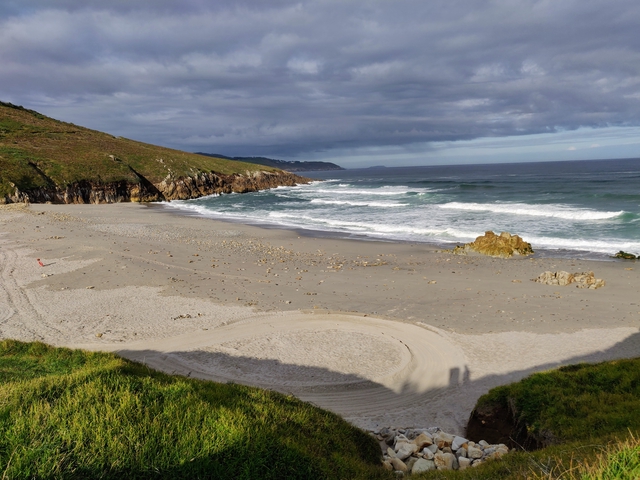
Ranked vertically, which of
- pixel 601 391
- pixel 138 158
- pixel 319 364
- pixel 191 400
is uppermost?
pixel 138 158

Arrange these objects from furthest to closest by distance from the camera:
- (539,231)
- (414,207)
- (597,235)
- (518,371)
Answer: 1. (414,207)
2. (539,231)
3. (597,235)
4. (518,371)

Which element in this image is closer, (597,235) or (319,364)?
(319,364)

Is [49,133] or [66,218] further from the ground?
[49,133]

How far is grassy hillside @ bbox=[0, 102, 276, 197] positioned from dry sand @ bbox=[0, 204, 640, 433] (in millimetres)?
33329

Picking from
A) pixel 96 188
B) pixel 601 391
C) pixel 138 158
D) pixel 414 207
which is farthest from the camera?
pixel 138 158

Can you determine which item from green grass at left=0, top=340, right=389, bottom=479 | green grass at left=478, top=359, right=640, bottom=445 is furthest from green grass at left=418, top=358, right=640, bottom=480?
green grass at left=0, top=340, right=389, bottom=479

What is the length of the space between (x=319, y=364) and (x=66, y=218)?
32.0 metres

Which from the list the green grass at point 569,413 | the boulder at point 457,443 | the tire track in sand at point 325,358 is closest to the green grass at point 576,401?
the green grass at point 569,413

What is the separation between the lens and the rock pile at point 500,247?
22.2 m

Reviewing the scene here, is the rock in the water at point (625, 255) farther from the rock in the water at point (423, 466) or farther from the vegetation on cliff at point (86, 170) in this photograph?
the vegetation on cliff at point (86, 170)

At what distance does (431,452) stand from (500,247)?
59.4 ft

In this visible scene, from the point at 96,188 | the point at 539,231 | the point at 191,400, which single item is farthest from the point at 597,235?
the point at 96,188

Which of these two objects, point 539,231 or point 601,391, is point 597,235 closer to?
point 539,231

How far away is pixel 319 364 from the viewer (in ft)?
33.9
